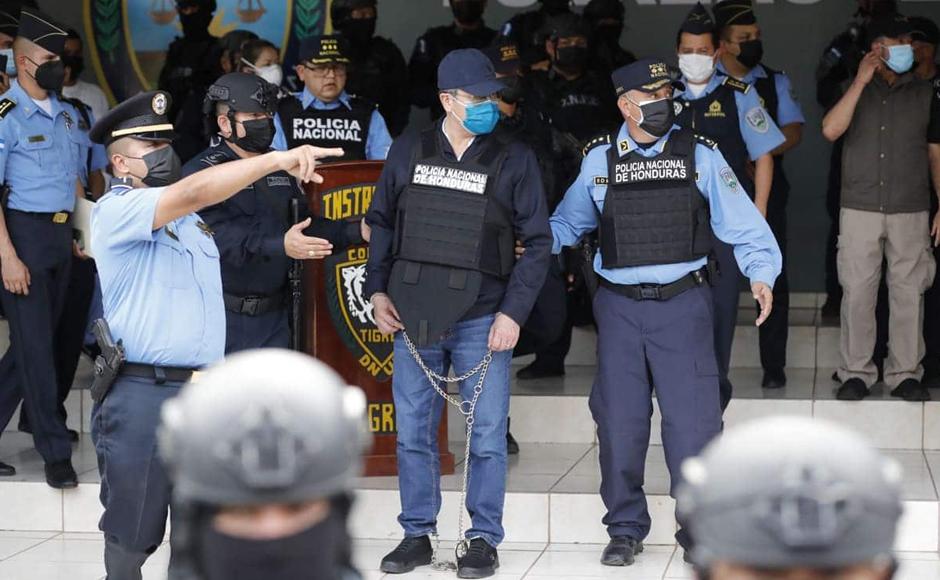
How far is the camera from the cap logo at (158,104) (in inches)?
173

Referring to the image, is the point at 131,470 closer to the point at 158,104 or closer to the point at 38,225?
the point at 158,104

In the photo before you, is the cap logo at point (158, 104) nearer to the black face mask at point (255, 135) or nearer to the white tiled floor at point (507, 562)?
the black face mask at point (255, 135)

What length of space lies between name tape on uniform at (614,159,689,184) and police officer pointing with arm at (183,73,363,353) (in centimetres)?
104

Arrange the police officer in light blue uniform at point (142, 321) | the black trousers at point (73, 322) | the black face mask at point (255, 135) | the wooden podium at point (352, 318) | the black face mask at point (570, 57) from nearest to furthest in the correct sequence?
the police officer in light blue uniform at point (142, 321) < the black face mask at point (255, 135) < the wooden podium at point (352, 318) < the black trousers at point (73, 322) < the black face mask at point (570, 57)

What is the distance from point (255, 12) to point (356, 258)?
12.3ft

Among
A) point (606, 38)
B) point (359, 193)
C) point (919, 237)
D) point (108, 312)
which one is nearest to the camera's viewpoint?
point (108, 312)

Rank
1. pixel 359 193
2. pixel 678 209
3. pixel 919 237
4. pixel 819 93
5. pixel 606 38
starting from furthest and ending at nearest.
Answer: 1. pixel 606 38
2. pixel 819 93
3. pixel 919 237
4. pixel 359 193
5. pixel 678 209

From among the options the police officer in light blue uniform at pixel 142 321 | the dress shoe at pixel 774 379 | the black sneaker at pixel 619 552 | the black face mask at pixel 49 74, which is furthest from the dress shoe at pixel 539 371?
the police officer in light blue uniform at pixel 142 321

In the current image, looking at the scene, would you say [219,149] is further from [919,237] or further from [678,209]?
[919,237]

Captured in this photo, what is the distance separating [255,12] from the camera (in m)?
9.49

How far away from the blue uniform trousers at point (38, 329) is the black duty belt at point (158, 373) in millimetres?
2263

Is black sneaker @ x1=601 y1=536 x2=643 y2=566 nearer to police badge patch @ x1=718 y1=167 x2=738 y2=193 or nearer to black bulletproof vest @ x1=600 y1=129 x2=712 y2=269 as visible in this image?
black bulletproof vest @ x1=600 y1=129 x2=712 y2=269

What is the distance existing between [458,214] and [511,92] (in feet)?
4.14

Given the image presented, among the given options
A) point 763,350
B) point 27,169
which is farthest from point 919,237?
point 27,169
